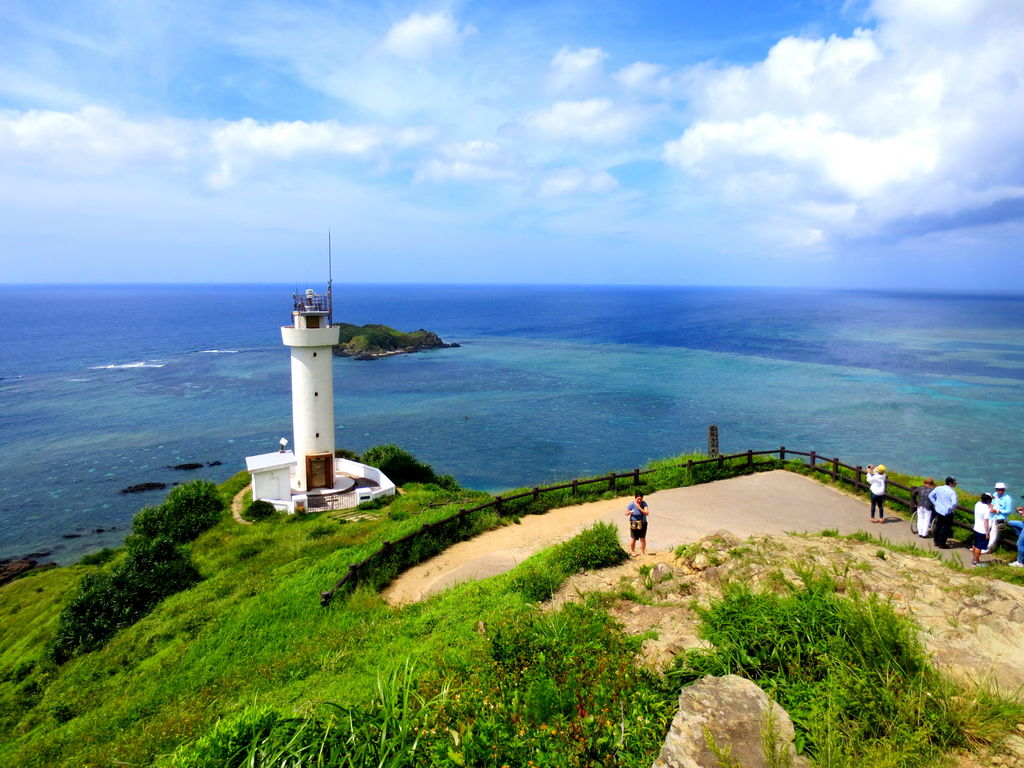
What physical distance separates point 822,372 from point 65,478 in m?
78.9

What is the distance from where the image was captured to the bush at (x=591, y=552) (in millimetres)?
12250

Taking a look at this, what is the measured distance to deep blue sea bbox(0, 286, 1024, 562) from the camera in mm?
39812

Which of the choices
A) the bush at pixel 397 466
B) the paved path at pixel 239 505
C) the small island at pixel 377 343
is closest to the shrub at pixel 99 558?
the paved path at pixel 239 505

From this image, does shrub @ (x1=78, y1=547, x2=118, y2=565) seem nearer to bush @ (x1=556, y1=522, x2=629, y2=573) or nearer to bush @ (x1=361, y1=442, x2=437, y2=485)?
bush @ (x1=361, y1=442, x2=437, y2=485)

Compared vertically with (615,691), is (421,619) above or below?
below

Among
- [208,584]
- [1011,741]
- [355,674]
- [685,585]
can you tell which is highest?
[1011,741]

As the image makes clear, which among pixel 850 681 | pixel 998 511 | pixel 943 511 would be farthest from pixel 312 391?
pixel 998 511

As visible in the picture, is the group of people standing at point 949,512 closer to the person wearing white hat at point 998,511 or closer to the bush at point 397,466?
the person wearing white hat at point 998,511

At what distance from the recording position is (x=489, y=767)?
215 inches

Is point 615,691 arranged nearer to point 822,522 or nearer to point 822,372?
point 822,522

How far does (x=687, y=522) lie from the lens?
1620cm

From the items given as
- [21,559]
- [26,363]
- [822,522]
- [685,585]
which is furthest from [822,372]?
[26,363]

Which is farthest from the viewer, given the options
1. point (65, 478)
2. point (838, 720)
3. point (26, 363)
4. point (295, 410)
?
point (26, 363)

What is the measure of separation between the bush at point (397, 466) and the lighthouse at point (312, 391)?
9.57 ft
